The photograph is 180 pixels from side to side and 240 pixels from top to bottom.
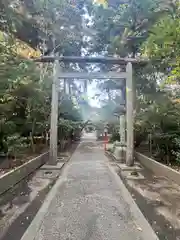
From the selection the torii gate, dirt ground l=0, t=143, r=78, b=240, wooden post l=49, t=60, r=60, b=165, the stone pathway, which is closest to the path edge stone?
the stone pathway

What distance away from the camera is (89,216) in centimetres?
459

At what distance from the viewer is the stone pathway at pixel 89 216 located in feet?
12.3

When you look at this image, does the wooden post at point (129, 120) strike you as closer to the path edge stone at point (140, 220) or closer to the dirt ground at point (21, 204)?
the dirt ground at point (21, 204)

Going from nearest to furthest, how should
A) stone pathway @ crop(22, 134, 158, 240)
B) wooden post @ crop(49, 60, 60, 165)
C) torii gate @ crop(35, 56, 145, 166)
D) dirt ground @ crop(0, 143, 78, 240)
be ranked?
stone pathway @ crop(22, 134, 158, 240) < dirt ground @ crop(0, 143, 78, 240) < torii gate @ crop(35, 56, 145, 166) < wooden post @ crop(49, 60, 60, 165)

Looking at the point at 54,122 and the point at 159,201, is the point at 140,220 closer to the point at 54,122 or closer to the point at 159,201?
the point at 159,201

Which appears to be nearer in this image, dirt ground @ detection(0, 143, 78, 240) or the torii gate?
dirt ground @ detection(0, 143, 78, 240)

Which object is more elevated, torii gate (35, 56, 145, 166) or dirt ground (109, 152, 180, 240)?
torii gate (35, 56, 145, 166)

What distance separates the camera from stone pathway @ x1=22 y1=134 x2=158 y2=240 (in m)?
3.76

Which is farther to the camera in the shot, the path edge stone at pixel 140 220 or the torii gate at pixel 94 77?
the torii gate at pixel 94 77

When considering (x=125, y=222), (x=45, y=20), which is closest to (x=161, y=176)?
(x=125, y=222)

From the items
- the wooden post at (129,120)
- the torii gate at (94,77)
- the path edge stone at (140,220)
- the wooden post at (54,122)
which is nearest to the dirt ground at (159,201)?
the path edge stone at (140,220)

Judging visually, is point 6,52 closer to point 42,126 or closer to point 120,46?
point 42,126

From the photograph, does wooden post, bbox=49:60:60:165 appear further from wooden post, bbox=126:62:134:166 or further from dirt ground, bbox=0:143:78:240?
wooden post, bbox=126:62:134:166

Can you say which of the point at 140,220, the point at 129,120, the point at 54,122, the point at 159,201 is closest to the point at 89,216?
the point at 140,220
